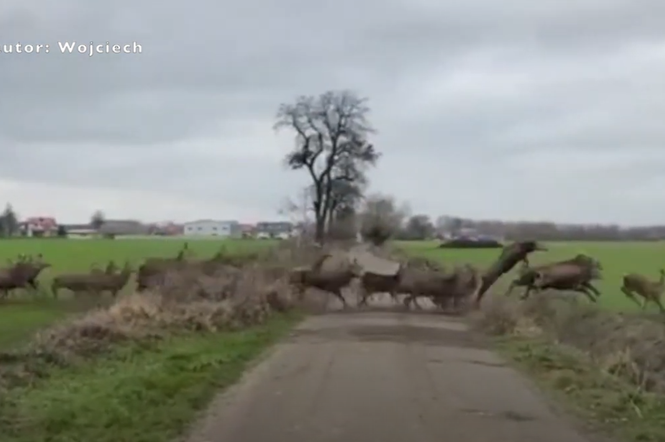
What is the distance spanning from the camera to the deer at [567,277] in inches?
1294

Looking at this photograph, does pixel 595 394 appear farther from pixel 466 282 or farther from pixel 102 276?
pixel 102 276

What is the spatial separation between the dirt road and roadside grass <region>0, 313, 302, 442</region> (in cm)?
43

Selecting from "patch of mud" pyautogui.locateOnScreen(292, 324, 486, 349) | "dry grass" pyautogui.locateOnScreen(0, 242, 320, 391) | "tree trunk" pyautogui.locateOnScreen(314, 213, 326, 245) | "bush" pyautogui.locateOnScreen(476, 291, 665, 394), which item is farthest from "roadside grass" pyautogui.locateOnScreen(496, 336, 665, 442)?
"tree trunk" pyautogui.locateOnScreen(314, 213, 326, 245)

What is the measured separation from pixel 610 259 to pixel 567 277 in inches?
1636

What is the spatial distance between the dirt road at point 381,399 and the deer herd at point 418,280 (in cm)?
1096

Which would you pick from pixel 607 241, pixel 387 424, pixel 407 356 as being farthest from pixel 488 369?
pixel 607 241

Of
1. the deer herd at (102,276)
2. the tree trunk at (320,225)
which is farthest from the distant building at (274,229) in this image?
the deer herd at (102,276)

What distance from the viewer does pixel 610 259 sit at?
240 feet

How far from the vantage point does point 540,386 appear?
16359 millimetres

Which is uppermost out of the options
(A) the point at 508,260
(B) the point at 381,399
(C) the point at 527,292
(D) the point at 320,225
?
(D) the point at 320,225

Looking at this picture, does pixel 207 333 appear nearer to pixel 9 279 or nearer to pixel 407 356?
pixel 407 356

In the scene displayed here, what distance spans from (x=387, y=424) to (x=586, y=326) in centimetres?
1436

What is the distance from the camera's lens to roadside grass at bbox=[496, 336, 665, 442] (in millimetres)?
12594

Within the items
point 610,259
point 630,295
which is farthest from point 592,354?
point 610,259
